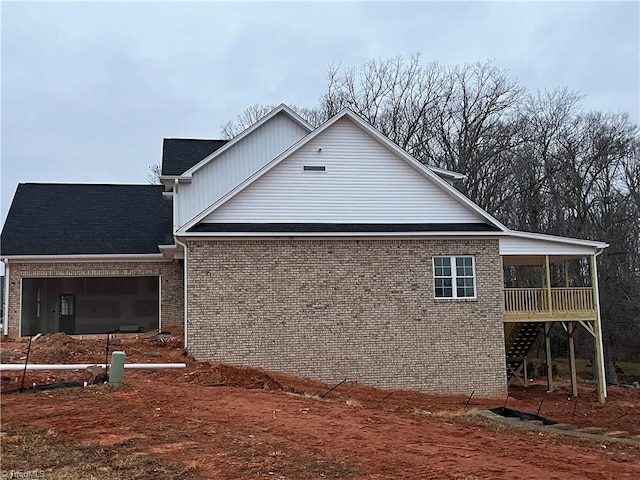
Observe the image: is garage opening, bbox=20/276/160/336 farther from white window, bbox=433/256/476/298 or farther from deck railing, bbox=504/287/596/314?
deck railing, bbox=504/287/596/314

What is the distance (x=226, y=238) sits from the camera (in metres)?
18.2

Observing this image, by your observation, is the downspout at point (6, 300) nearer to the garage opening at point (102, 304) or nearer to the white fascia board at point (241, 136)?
the garage opening at point (102, 304)

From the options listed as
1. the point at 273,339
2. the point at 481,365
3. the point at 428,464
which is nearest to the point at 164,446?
the point at 428,464

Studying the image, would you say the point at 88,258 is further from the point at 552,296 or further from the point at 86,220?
the point at 552,296

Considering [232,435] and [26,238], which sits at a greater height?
[26,238]

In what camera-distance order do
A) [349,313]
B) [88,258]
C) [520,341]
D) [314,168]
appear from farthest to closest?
[520,341] → [88,258] → [314,168] → [349,313]

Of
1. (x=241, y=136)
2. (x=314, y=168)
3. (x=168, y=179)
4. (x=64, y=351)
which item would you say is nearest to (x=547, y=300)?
(x=314, y=168)

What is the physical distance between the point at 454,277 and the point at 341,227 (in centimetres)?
364

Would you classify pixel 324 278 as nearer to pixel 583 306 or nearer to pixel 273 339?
pixel 273 339

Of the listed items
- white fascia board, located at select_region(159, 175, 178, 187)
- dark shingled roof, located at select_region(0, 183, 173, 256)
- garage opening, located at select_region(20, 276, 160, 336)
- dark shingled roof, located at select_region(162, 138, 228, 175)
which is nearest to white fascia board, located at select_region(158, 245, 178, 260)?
dark shingled roof, located at select_region(0, 183, 173, 256)

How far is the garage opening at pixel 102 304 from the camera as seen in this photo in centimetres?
2830

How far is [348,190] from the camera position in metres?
19.4

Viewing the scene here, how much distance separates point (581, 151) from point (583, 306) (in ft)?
68.1

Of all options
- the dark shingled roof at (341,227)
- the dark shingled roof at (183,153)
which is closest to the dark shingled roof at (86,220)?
the dark shingled roof at (183,153)
